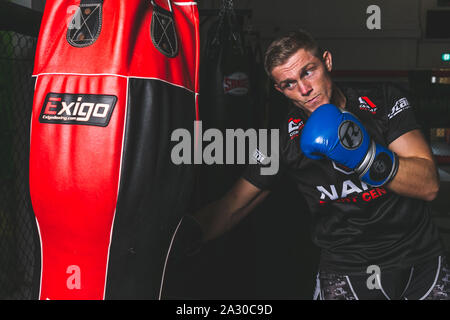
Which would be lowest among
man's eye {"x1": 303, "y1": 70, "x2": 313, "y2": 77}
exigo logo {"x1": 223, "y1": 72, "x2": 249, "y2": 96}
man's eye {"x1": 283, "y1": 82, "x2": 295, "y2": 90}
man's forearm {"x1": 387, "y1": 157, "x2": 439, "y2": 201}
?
man's forearm {"x1": 387, "y1": 157, "x2": 439, "y2": 201}

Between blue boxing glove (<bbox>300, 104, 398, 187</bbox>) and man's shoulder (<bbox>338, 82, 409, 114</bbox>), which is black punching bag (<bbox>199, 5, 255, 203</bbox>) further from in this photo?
blue boxing glove (<bbox>300, 104, 398, 187</bbox>)

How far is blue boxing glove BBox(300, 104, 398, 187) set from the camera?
1.04 metres

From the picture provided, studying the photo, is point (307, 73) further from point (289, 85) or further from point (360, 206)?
point (360, 206)

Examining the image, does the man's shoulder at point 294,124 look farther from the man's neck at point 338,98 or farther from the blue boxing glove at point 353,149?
the blue boxing glove at point 353,149

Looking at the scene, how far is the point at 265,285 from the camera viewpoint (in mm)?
2199

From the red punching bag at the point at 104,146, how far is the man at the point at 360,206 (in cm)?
47

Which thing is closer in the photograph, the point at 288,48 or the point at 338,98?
the point at 288,48

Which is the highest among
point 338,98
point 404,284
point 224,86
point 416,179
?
point 224,86

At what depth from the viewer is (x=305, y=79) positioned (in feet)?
4.15

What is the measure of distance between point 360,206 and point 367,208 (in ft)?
0.07

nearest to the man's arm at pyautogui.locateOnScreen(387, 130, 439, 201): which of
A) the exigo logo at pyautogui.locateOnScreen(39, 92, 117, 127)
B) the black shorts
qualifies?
the black shorts

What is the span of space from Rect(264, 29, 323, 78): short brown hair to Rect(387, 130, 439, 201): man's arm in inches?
14.5

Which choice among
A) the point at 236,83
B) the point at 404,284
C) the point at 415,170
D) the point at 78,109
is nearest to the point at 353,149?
the point at 415,170

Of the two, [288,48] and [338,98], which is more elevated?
[288,48]
